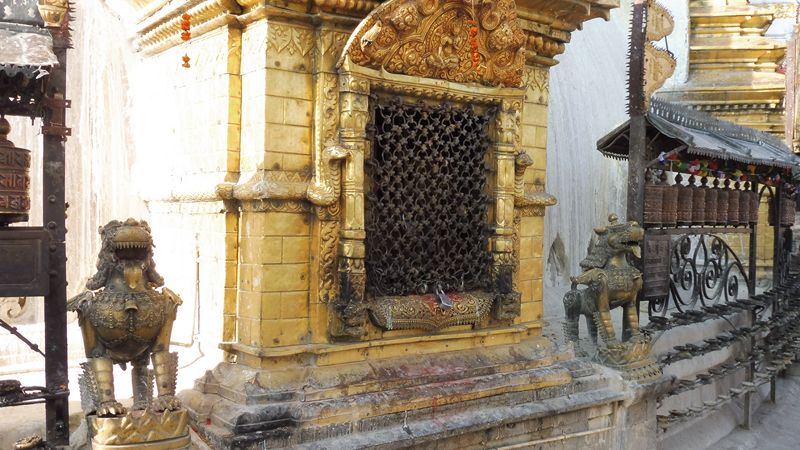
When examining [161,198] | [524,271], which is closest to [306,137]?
[161,198]

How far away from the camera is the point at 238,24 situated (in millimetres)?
5020

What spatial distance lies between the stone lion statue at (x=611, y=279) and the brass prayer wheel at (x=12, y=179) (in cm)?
478

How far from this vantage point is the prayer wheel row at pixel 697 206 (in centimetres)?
710

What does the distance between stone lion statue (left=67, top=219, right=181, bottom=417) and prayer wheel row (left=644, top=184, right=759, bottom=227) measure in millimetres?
4829

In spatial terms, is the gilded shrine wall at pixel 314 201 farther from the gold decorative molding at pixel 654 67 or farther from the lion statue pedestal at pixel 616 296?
the gold decorative molding at pixel 654 67

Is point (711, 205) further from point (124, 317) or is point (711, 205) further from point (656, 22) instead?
point (124, 317)

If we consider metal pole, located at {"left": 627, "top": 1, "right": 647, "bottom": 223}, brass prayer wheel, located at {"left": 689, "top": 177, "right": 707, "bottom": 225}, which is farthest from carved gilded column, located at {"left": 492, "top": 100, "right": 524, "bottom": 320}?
brass prayer wheel, located at {"left": 689, "top": 177, "right": 707, "bottom": 225}

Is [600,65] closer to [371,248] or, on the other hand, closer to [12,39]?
[371,248]

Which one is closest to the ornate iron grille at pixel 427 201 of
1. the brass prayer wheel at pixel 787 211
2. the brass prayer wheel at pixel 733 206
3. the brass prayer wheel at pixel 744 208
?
the brass prayer wheel at pixel 733 206

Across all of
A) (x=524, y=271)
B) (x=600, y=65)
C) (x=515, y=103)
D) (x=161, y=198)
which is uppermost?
(x=600, y=65)

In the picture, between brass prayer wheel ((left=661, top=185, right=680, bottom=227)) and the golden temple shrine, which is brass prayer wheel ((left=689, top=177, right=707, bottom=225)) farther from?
the golden temple shrine

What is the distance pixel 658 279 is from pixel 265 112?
14.7 feet

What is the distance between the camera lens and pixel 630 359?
654 centimetres

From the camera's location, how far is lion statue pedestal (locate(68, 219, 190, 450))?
3941 millimetres
